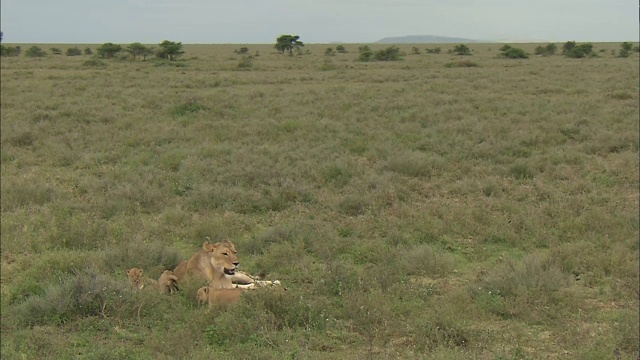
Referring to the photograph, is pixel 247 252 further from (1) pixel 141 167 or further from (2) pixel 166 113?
(2) pixel 166 113

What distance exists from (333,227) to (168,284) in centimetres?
276

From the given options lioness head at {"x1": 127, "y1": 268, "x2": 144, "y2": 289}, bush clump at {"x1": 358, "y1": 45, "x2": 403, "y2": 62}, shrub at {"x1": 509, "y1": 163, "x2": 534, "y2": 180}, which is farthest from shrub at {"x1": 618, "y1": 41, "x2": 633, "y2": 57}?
lioness head at {"x1": 127, "y1": 268, "x2": 144, "y2": 289}

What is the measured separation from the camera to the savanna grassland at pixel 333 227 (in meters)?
4.60

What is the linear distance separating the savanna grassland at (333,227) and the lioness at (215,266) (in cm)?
29

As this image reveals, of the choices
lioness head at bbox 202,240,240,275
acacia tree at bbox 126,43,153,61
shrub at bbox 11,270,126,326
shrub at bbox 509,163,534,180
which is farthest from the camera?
acacia tree at bbox 126,43,153,61

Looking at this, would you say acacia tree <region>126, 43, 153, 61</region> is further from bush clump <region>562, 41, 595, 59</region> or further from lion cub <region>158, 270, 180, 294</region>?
lion cub <region>158, 270, 180, 294</region>

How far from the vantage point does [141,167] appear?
10.6m

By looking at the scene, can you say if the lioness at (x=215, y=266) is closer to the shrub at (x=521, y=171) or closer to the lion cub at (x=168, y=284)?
the lion cub at (x=168, y=284)

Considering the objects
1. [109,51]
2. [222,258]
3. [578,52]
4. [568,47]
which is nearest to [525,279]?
[222,258]

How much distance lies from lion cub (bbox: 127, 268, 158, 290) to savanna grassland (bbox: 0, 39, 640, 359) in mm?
267

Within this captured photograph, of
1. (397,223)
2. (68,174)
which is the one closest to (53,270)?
(397,223)

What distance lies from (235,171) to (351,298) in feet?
18.1

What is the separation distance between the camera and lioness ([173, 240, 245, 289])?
5.42m

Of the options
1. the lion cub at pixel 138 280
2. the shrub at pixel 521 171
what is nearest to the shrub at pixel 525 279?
the lion cub at pixel 138 280
